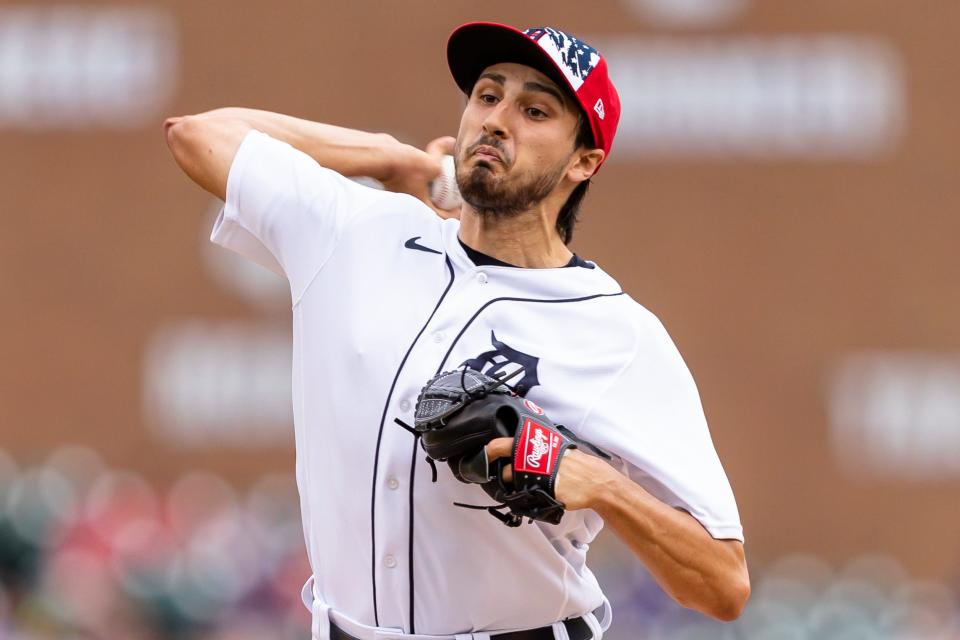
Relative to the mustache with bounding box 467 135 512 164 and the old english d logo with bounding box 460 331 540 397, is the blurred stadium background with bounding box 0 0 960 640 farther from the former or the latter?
the old english d logo with bounding box 460 331 540 397

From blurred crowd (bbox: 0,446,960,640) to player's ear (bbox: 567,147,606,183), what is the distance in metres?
5.67

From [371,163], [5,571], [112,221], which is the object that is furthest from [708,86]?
[371,163]

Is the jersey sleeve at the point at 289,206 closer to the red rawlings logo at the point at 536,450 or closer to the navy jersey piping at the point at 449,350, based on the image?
the navy jersey piping at the point at 449,350

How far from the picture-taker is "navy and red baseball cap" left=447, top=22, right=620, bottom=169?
11.2 feet

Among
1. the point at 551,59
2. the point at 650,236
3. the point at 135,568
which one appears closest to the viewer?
the point at 551,59

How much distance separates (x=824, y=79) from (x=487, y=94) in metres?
14.5

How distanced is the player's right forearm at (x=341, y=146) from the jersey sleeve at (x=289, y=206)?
0.20 metres

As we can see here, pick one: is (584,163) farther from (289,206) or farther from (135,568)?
(135,568)

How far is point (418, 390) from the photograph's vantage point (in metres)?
3.29

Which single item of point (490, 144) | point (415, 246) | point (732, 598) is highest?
point (490, 144)

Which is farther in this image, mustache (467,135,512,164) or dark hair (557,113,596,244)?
dark hair (557,113,596,244)

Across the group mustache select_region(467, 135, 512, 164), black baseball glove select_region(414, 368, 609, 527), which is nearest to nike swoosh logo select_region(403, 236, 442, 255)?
mustache select_region(467, 135, 512, 164)

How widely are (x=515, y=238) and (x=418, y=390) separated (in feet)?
1.49

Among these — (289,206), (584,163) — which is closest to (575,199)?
(584,163)
